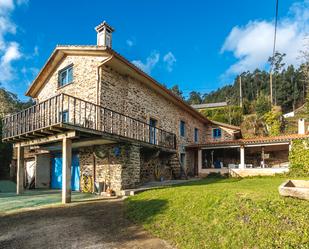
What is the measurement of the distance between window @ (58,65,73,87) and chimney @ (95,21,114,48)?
241cm

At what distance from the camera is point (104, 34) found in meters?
13.2

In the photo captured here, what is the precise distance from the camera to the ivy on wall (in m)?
14.6

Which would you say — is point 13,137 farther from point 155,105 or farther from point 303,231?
point 303,231

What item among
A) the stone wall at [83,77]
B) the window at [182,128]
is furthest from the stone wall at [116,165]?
the window at [182,128]

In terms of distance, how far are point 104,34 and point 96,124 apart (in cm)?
527

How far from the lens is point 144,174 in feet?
45.9

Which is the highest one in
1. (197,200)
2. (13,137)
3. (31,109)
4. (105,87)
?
(105,87)

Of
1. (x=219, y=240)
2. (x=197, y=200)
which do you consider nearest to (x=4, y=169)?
(x=197, y=200)

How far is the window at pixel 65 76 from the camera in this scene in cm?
1413

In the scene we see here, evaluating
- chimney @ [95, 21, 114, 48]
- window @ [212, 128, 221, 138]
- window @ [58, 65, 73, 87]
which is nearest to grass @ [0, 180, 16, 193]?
window @ [58, 65, 73, 87]

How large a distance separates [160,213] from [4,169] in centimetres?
1915

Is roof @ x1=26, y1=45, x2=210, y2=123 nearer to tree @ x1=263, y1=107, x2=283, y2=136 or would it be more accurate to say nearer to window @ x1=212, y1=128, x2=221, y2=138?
window @ x1=212, y1=128, x2=221, y2=138

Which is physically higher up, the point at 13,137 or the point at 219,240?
the point at 13,137

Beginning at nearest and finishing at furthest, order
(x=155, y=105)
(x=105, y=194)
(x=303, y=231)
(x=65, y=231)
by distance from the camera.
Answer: (x=303, y=231)
(x=65, y=231)
(x=105, y=194)
(x=155, y=105)
